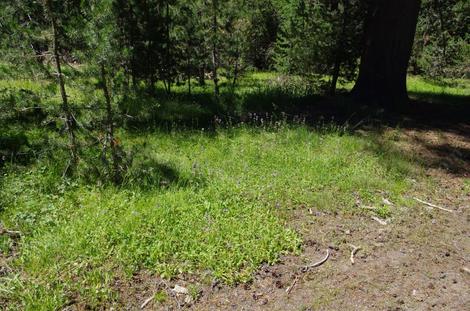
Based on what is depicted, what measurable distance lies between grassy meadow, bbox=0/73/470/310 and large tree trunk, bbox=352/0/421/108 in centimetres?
219

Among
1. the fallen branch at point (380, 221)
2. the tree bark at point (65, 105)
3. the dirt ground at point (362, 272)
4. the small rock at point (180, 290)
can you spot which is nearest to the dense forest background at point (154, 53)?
the tree bark at point (65, 105)

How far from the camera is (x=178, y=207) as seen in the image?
4.10 metres

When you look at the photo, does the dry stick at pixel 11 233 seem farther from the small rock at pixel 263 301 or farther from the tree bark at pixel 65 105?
the small rock at pixel 263 301

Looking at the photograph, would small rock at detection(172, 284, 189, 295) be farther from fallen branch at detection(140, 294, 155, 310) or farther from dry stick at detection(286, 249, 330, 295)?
dry stick at detection(286, 249, 330, 295)

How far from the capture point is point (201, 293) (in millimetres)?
3182

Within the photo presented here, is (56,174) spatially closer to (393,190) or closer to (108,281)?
(108,281)

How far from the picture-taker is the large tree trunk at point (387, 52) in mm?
7856

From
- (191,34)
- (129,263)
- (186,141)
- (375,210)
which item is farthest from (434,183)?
(191,34)

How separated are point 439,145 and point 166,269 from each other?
500cm

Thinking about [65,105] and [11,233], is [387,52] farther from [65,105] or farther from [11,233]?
[11,233]

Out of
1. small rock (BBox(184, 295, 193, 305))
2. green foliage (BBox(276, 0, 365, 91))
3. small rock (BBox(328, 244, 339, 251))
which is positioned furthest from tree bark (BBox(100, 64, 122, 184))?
green foliage (BBox(276, 0, 365, 91))

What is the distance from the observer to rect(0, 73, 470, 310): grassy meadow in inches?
130

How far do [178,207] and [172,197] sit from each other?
0.62ft

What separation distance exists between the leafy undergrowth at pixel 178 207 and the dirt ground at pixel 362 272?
6.2 inches
